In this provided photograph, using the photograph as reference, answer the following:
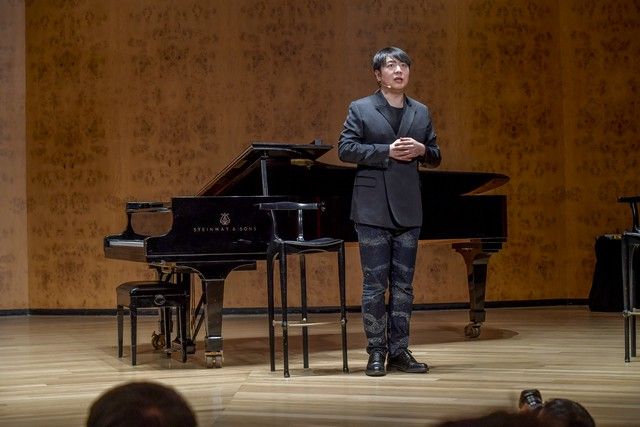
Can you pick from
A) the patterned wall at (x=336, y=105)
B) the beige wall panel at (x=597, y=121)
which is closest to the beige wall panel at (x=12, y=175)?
the patterned wall at (x=336, y=105)

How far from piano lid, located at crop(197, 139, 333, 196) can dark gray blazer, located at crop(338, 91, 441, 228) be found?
310 mm

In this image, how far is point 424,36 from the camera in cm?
837

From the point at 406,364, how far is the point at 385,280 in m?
0.41

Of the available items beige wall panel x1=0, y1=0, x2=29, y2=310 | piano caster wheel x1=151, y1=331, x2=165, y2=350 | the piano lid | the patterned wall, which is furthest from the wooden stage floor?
beige wall panel x1=0, y1=0, x2=29, y2=310

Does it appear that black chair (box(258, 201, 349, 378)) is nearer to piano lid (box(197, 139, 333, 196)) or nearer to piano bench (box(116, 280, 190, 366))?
piano lid (box(197, 139, 333, 196))

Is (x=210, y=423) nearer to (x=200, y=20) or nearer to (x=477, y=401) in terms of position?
(x=477, y=401)

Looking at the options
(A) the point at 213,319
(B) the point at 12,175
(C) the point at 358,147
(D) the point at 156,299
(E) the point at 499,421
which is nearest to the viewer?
(E) the point at 499,421

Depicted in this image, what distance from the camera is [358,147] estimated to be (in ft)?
15.0

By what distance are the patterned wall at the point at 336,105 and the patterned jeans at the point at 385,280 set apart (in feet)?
11.7

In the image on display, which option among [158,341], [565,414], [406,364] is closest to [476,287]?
[406,364]

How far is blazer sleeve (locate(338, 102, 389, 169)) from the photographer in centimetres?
455

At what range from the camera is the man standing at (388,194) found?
4.60 m

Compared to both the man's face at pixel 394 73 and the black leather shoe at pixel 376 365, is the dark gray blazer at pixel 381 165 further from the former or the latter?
the black leather shoe at pixel 376 365

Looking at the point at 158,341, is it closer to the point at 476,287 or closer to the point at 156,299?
Answer: the point at 156,299
